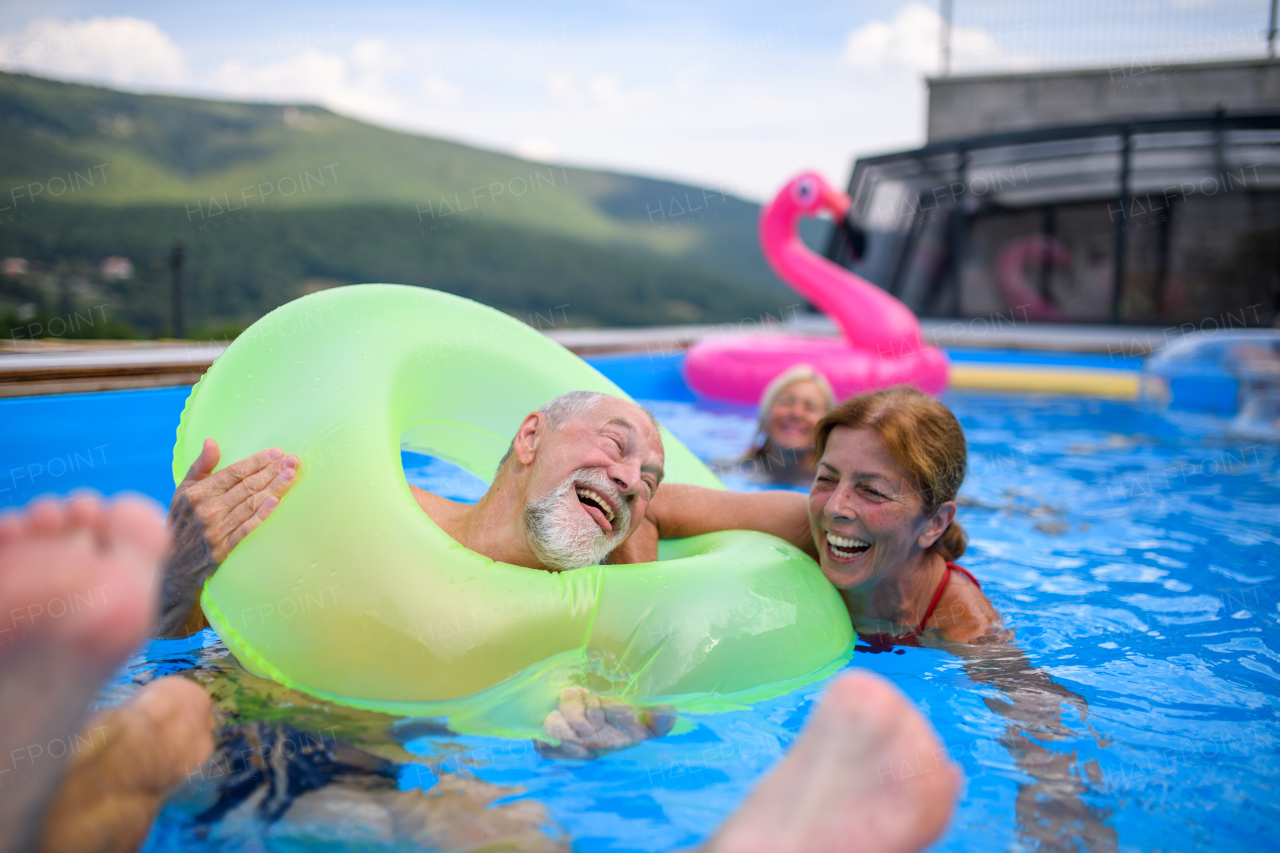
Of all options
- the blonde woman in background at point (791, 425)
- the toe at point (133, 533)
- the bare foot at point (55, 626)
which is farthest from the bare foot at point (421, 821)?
the blonde woman in background at point (791, 425)

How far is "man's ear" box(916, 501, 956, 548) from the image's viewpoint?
2.12 meters

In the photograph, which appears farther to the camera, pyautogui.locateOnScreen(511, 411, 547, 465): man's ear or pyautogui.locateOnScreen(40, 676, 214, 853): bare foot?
pyautogui.locateOnScreen(511, 411, 547, 465): man's ear

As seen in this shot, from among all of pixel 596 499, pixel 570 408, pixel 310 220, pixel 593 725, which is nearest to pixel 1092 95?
pixel 570 408

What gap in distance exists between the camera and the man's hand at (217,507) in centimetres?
176

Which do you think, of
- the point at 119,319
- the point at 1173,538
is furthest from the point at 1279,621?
the point at 119,319

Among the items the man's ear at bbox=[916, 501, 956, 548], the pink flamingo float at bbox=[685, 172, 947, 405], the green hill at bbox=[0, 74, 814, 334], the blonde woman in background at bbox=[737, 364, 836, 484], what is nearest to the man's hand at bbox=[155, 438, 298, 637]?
the man's ear at bbox=[916, 501, 956, 548]

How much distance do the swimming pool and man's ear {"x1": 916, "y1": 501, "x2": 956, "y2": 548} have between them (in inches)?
12.3

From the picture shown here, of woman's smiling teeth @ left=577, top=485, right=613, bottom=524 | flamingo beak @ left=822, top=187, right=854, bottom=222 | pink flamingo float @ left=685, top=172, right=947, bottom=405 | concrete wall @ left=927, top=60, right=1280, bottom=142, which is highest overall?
concrete wall @ left=927, top=60, right=1280, bottom=142

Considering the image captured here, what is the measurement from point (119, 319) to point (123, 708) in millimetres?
13897

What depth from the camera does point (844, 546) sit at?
2121 millimetres

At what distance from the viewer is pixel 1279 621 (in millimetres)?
2607

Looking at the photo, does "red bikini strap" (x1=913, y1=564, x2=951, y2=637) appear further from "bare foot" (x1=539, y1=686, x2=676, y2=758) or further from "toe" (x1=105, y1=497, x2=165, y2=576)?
"toe" (x1=105, y1=497, x2=165, y2=576)

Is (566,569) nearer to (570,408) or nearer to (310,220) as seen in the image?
(570,408)

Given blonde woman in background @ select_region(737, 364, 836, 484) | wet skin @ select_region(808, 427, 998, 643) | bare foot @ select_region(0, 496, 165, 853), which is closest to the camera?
bare foot @ select_region(0, 496, 165, 853)
